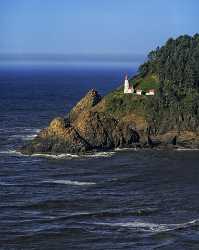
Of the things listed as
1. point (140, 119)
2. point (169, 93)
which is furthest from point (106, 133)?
point (169, 93)

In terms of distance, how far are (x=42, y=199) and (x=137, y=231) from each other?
1932 centimetres

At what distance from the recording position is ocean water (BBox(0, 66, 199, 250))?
82750mm

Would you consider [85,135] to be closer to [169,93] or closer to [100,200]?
[169,93]

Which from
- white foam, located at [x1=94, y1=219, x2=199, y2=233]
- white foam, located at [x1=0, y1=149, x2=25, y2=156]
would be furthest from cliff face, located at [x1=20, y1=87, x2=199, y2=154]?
white foam, located at [x1=94, y1=219, x2=199, y2=233]

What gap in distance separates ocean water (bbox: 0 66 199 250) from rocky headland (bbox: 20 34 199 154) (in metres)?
3.10

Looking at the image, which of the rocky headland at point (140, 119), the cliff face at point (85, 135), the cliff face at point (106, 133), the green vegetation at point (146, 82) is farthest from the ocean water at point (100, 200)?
the green vegetation at point (146, 82)

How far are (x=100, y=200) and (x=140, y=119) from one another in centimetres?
4465

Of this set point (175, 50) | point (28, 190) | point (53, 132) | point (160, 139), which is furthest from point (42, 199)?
point (175, 50)

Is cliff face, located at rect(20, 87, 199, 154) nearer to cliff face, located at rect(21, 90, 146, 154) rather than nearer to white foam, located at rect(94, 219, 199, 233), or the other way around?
cliff face, located at rect(21, 90, 146, 154)

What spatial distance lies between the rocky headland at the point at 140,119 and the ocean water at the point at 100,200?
310 centimetres

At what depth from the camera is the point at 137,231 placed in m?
84.9

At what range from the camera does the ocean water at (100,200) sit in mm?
82750

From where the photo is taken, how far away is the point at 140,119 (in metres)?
142

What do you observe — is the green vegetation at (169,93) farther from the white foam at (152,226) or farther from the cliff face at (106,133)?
the white foam at (152,226)
